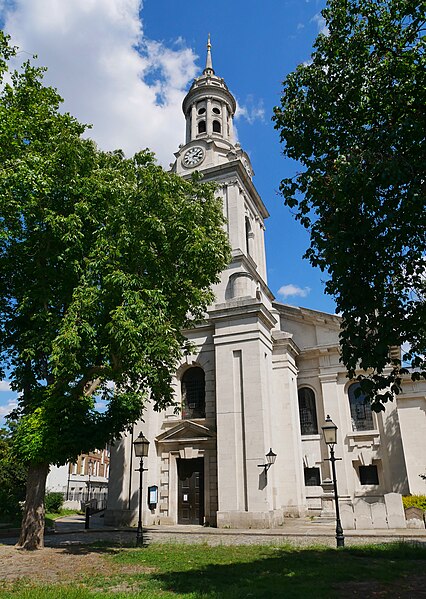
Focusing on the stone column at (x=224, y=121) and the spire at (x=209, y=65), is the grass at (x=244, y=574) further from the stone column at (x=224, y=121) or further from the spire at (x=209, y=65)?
the spire at (x=209, y=65)

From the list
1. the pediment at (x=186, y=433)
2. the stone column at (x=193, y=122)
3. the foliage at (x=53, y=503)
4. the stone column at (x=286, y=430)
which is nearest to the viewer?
the pediment at (x=186, y=433)

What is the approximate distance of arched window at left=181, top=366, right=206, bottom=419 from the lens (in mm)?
23631

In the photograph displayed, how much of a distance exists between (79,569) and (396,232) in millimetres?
10082

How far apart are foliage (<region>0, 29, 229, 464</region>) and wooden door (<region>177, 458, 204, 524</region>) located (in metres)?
7.44

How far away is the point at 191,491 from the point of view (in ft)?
72.4

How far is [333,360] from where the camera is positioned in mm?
28312

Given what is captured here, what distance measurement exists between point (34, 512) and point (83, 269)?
24.7 ft

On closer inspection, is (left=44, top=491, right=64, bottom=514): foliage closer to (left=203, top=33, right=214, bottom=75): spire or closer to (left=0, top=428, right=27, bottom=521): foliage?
(left=0, top=428, right=27, bottom=521): foliage

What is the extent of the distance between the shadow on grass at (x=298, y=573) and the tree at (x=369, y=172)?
3353 millimetres

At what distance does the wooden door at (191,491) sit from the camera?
21500 mm

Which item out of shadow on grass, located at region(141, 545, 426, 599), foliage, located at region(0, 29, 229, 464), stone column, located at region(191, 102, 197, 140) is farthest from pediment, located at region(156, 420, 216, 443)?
stone column, located at region(191, 102, 197, 140)

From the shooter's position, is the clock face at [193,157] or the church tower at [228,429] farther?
the clock face at [193,157]

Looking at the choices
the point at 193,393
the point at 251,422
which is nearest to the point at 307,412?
the point at 193,393

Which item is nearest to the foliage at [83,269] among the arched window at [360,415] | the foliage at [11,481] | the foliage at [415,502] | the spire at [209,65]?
the foliage at [11,481]
